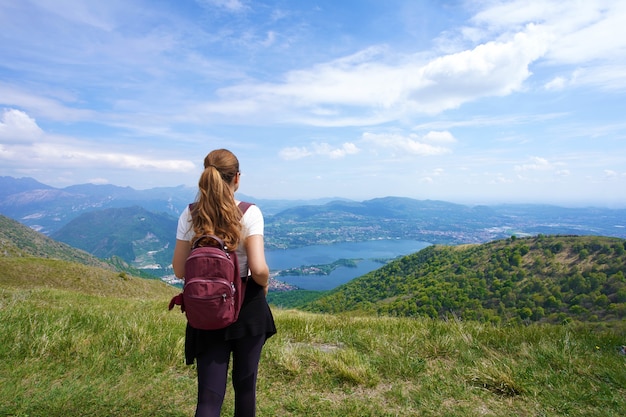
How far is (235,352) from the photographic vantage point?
8.45ft

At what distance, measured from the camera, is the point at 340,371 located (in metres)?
3.98

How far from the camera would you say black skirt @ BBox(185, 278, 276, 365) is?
2.48 metres

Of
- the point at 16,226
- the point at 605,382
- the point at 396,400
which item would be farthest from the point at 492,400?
the point at 16,226

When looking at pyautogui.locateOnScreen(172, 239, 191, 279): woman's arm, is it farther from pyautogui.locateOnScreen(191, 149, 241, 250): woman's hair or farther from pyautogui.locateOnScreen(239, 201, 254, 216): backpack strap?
pyautogui.locateOnScreen(239, 201, 254, 216): backpack strap

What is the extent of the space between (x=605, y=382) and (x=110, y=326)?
22.5ft

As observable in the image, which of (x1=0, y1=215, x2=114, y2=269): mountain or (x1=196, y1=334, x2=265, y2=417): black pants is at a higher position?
(x1=196, y1=334, x2=265, y2=417): black pants

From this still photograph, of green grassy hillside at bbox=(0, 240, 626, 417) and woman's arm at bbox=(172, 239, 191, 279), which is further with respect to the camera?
green grassy hillside at bbox=(0, 240, 626, 417)

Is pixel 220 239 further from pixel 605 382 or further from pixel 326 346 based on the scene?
pixel 605 382

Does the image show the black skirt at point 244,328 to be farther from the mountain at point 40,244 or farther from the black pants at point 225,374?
the mountain at point 40,244

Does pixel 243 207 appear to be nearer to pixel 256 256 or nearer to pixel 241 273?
pixel 256 256

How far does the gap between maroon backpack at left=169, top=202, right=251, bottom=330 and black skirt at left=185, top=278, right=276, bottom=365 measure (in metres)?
0.18

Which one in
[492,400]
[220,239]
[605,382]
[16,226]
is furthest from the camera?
[16,226]

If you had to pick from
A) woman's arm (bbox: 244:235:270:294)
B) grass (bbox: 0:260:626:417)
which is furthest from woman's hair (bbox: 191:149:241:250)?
grass (bbox: 0:260:626:417)

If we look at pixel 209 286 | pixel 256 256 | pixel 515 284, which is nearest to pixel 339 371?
pixel 256 256
